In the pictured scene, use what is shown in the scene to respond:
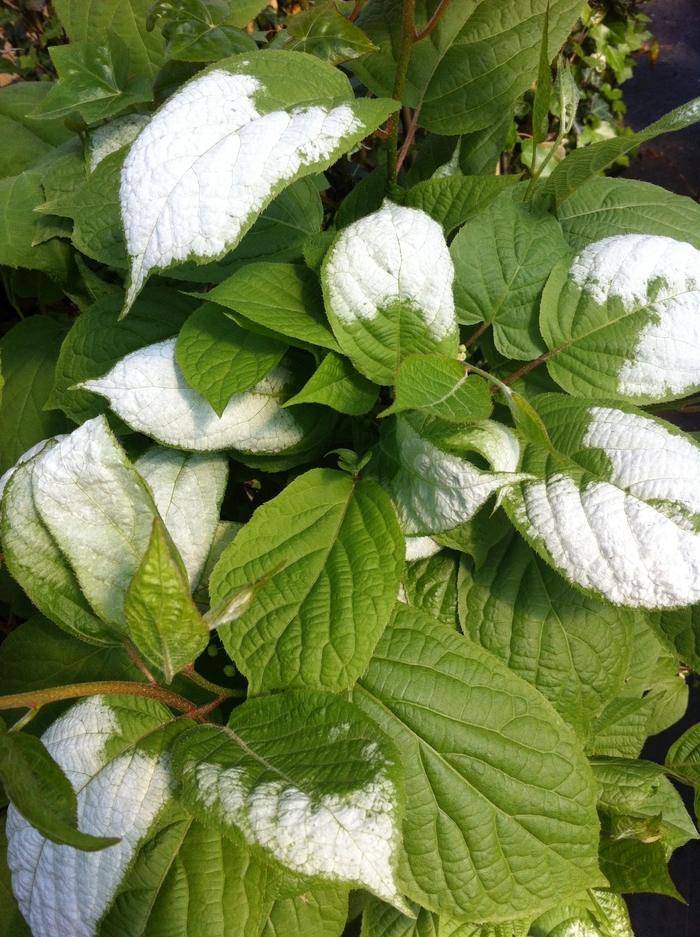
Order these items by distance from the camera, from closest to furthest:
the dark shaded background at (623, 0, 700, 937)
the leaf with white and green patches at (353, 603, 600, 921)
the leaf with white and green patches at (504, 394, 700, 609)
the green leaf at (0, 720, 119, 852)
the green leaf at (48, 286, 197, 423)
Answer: the green leaf at (0, 720, 119, 852) → the leaf with white and green patches at (504, 394, 700, 609) → the leaf with white and green patches at (353, 603, 600, 921) → the green leaf at (48, 286, 197, 423) → the dark shaded background at (623, 0, 700, 937)

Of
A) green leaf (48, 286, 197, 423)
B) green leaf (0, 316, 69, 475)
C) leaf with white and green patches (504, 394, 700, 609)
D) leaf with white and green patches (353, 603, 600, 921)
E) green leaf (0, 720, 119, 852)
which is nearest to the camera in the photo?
green leaf (0, 720, 119, 852)

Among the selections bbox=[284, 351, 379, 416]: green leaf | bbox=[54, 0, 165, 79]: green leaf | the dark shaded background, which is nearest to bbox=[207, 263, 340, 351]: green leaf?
bbox=[284, 351, 379, 416]: green leaf

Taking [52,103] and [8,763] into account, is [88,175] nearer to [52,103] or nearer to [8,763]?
[52,103]

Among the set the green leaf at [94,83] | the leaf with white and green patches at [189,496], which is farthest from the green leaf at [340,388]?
the green leaf at [94,83]

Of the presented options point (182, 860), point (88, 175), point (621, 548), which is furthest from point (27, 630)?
point (621, 548)

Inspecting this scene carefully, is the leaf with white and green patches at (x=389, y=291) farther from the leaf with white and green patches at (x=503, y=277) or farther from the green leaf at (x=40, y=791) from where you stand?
the green leaf at (x=40, y=791)

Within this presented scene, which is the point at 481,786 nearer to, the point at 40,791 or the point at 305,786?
the point at 305,786

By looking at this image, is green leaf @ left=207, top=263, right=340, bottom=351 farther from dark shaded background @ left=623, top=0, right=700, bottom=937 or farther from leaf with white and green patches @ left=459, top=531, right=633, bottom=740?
dark shaded background @ left=623, top=0, right=700, bottom=937

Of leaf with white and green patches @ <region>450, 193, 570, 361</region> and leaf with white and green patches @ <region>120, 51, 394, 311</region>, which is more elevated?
leaf with white and green patches @ <region>120, 51, 394, 311</region>
